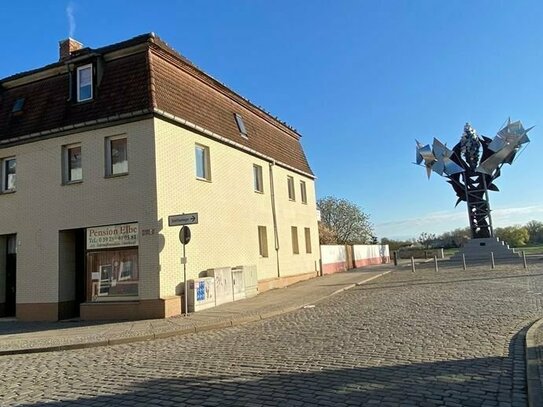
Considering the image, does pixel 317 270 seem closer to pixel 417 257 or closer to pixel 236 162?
pixel 236 162

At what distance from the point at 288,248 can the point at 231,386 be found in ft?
60.4

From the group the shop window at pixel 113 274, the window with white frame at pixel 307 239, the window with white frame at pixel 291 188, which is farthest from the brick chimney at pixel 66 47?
the window with white frame at pixel 307 239

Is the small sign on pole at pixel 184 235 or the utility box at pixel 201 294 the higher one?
the small sign on pole at pixel 184 235

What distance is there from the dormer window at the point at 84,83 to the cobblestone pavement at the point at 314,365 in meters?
9.35

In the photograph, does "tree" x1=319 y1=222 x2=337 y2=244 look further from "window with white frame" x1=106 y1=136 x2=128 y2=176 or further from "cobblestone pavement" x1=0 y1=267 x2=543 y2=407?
"cobblestone pavement" x1=0 y1=267 x2=543 y2=407

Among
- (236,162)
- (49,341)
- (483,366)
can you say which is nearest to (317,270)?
(236,162)

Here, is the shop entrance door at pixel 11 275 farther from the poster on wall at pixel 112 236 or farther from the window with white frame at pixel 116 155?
the window with white frame at pixel 116 155

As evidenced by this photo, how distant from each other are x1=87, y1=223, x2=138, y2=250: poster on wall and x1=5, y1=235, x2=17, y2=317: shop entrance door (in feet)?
13.6

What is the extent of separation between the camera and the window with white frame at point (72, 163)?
16203mm

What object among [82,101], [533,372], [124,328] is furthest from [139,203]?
[533,372]

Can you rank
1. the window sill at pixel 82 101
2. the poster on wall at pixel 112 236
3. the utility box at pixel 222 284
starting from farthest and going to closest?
the utility box at pixel 222 284 < the window sill at pixel 82 101 < the poster on wall at pixel 112 236

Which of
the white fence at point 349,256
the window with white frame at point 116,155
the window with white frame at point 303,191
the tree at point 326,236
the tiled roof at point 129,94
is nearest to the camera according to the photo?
the tiled roof at point 129,94

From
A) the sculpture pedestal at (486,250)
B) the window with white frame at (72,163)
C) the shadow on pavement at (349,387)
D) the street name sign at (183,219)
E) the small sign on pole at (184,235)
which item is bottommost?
the shadow on pavement at (349,387)

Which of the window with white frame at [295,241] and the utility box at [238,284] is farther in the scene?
the window with white frame at [295,241]
